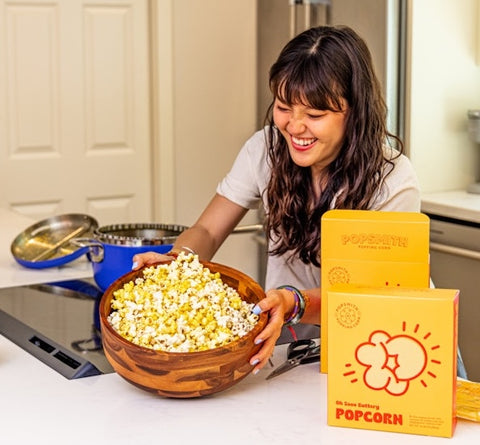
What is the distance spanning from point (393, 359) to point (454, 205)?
1.99 meters

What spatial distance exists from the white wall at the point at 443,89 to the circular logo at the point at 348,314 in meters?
2.23

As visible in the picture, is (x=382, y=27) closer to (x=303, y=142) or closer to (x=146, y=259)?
(x=303, y=142)

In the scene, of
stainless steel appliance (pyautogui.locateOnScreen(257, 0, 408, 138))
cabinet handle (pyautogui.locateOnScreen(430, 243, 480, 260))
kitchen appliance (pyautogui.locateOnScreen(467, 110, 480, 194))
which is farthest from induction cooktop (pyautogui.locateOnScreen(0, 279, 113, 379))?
kitchen appliance (pyautogui.locateOnScreen(467, 110, 480, 194))

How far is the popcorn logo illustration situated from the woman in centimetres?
30

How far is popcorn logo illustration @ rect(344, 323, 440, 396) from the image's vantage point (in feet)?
4.92

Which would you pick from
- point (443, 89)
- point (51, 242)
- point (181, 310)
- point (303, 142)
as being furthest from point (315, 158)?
point (443, 89)

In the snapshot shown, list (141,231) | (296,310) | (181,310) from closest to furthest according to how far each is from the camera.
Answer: (181,310)
(296,310)
(141,231)

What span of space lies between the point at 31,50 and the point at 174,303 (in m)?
2.96

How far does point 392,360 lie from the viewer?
1514 mm

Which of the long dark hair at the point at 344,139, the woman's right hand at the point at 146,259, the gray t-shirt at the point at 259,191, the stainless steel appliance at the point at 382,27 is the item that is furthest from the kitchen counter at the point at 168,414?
the stainless steel appliance at the point at 382,27

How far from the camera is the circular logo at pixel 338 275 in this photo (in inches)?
68.0

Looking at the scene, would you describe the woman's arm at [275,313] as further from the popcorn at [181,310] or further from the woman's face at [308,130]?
the woman's face at [308,130]

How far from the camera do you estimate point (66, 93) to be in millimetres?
4477

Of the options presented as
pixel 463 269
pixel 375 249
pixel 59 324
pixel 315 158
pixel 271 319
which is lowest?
pixel 463 269
